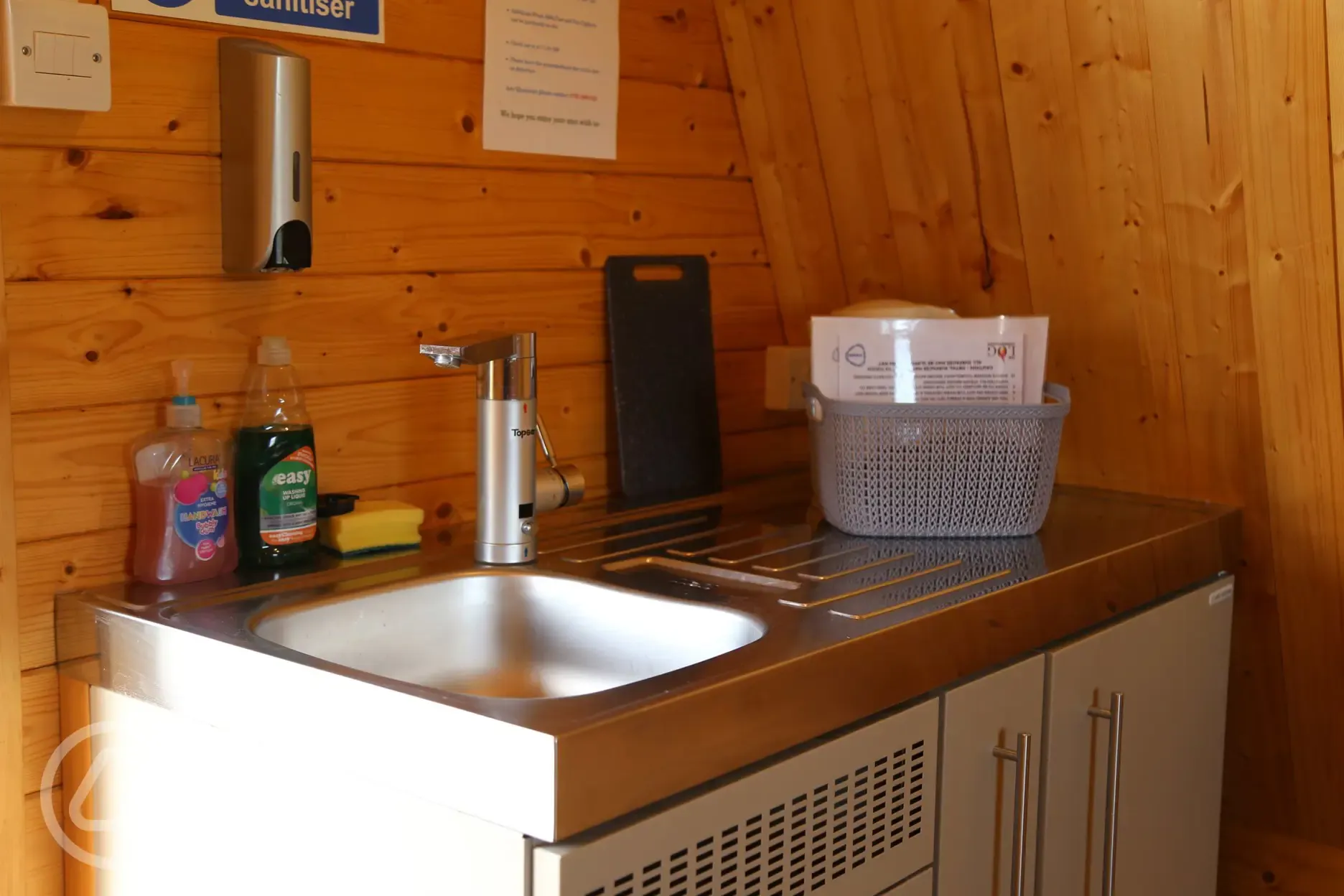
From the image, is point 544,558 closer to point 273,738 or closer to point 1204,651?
point 273,738

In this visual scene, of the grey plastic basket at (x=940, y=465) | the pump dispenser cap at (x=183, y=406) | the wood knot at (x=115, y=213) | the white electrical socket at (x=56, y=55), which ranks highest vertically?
the white electrical socket at (x=56, y=55)

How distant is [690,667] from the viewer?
1095 millimetres

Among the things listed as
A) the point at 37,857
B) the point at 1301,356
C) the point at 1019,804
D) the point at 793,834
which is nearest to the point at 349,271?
the point at 37,857

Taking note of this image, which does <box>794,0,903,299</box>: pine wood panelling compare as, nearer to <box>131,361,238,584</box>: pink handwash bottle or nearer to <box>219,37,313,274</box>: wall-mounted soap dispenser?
<box>219,37,313,274</box>: wall-mounted soap dispenser

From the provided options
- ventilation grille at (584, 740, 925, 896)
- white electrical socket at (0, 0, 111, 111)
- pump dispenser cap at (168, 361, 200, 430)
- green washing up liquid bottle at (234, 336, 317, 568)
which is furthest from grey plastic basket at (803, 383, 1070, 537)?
white electrical socket at (0, 0, 111, 111)

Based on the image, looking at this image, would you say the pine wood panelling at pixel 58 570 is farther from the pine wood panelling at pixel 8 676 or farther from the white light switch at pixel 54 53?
the white light switch at pixel 54 53

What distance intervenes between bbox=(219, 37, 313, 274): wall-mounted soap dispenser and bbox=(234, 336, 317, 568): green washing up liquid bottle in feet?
0.33

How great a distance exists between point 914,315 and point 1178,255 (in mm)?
342

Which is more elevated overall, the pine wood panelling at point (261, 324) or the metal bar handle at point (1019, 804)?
the pine wood panelling at point (261, 324)

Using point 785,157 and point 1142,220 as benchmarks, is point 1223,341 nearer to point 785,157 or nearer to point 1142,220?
point 1142,220

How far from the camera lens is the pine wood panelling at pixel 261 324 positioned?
1.28m

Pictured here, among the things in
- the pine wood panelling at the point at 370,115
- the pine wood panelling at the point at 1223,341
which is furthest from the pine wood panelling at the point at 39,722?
the pine wood panelling at the point at 1223,341

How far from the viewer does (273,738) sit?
3.63 ft

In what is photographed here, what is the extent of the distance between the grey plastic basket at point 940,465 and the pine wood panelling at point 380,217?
0.39 metres
